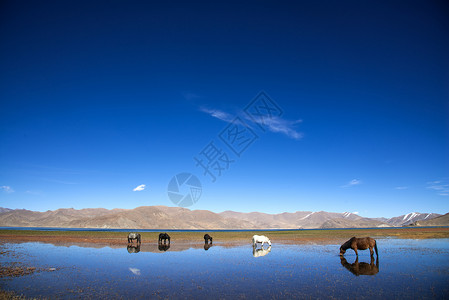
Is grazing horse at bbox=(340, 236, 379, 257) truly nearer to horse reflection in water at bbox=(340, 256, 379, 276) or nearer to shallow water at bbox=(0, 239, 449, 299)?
horse reflection in water at bbox=(340, 256, 379, 276)

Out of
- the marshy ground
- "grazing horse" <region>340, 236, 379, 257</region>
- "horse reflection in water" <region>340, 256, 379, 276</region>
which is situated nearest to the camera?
the marshy ground

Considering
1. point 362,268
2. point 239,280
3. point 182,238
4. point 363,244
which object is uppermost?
point 363,244

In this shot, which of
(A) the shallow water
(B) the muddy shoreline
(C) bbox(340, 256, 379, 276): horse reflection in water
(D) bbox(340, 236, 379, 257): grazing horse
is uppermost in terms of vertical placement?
(D) bbox(340, 236, 379, 257): grazing horse

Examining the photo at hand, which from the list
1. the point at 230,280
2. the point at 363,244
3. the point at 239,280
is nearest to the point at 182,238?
the point at 363,244

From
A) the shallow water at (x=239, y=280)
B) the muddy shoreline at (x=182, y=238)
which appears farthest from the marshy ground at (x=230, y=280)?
the muddy shoreline at (x=182, y=238)

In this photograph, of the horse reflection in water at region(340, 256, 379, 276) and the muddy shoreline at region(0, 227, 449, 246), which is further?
the muddy shoreline at region(0, 227, 449, 246)

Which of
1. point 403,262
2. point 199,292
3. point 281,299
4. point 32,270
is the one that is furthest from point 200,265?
point 403,262

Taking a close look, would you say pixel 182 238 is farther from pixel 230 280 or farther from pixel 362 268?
pixel 362 268

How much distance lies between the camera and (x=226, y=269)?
17359mm

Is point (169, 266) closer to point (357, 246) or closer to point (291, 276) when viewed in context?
point (291, 276)

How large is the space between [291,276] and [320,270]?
301 cm

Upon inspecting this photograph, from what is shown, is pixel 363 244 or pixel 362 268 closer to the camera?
pixel 362 268

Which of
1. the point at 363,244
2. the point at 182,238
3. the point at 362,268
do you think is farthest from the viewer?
the point at 182,238

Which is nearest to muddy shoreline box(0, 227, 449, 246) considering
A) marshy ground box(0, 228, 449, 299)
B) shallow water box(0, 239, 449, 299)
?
marshy ground box(0, 228, 449, 299)
